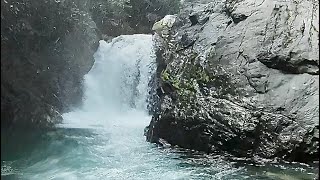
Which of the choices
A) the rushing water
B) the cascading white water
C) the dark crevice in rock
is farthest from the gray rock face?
the cascading white water

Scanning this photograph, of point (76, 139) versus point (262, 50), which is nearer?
point (76, 139)

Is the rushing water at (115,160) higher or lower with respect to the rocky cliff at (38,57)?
lower

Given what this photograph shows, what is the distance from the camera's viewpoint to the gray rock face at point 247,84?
17.3 feet

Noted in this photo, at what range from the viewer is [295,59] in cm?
559

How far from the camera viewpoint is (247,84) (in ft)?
18.8

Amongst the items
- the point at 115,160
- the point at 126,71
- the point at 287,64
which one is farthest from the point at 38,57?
the point at 126,71

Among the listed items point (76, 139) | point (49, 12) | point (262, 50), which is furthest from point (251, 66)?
point (49, 12)

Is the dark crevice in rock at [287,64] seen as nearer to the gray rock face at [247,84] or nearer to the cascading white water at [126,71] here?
the gray rock face at [247,84]

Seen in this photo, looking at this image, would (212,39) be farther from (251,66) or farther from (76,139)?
(76,139)

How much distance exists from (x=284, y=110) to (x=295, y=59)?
0.81m

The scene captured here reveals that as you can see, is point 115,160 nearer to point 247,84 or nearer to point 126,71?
point 247,84

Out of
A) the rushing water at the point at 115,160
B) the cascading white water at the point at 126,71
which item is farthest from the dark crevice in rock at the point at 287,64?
the cascading white water at the point at 126,71

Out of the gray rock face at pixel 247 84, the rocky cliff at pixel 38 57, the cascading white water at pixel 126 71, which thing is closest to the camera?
the rocky cliff at pixel 38 57

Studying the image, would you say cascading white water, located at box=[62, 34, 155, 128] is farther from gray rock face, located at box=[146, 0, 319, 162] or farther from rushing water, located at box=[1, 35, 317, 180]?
gray rock face, located at box=[146, 0, 319, 162]
